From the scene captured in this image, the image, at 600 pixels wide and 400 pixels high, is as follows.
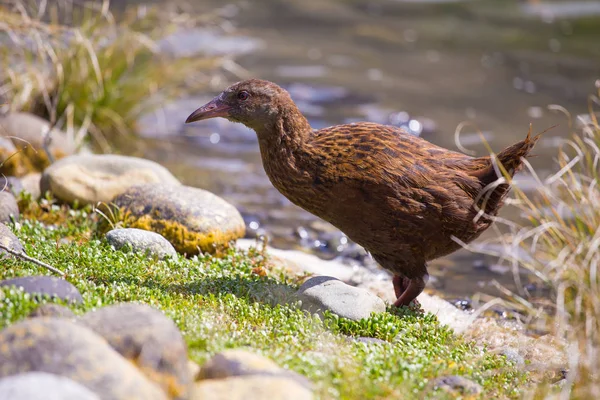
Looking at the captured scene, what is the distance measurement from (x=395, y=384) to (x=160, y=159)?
20.9ft

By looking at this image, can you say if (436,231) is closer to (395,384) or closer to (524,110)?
(395,384)

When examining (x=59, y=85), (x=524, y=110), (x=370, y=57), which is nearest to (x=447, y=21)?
(x=370, y=57)

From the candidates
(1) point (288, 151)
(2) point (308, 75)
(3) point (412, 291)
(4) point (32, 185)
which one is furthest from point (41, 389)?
(2) point (308, 75)

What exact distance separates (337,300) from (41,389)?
2.28 meters

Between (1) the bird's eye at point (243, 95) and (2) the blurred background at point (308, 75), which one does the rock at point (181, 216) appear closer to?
(2) the blurred background at point (308, 75)

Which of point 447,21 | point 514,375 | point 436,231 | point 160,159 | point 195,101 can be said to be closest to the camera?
Answer: point 514,375

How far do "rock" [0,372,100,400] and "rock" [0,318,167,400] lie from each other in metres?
0.12

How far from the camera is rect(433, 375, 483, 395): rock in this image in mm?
4133

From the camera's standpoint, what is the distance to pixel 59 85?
9.00m

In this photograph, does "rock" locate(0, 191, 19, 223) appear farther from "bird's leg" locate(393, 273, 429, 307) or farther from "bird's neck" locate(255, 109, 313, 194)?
"bird's leg" locate(393, 273, 429, 307)

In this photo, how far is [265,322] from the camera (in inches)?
186

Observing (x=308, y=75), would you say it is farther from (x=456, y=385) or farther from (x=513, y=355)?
(x=456, y=385)

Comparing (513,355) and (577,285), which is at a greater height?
(577,285)

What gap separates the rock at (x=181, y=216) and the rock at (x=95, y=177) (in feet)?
1.05
